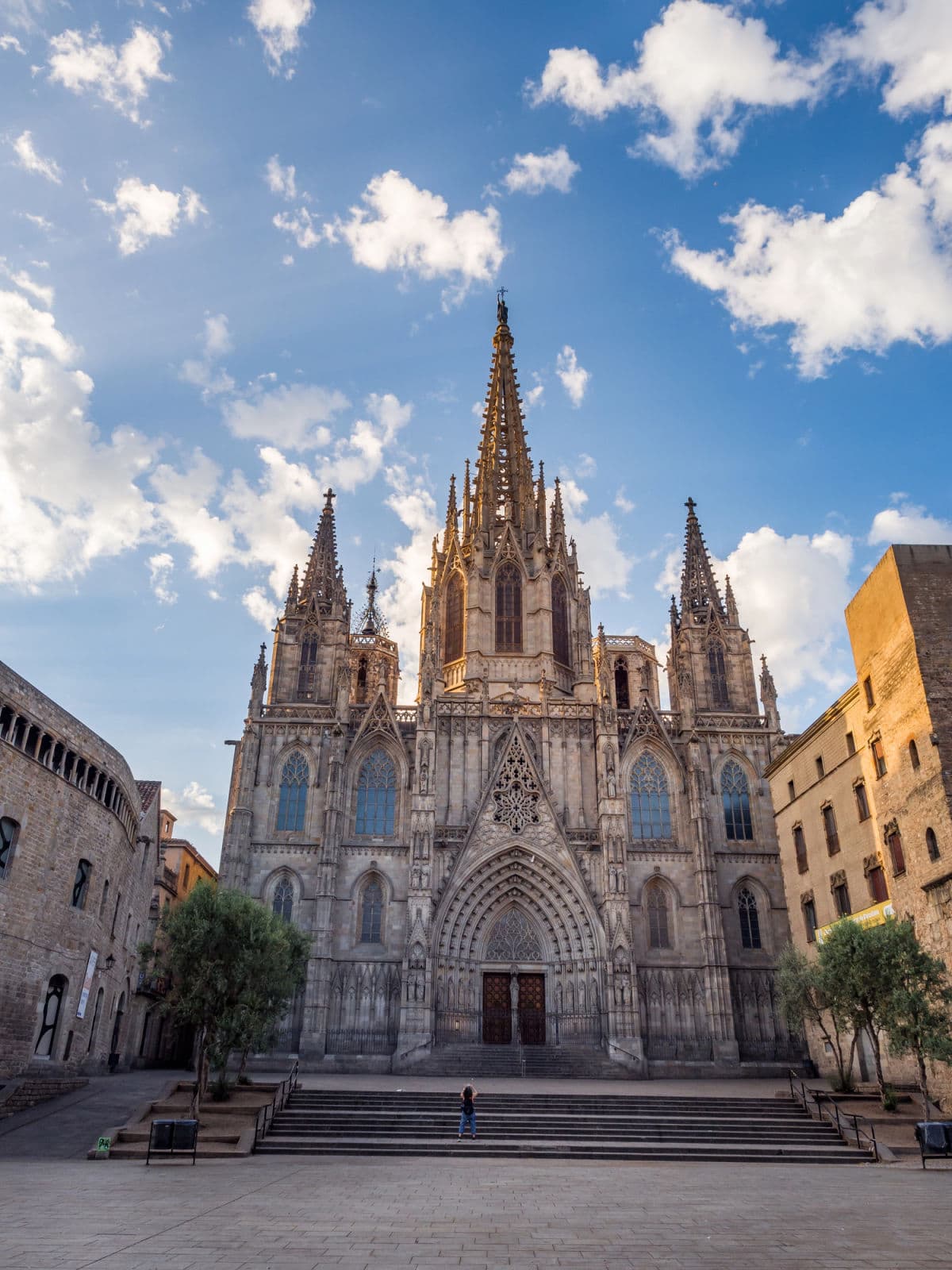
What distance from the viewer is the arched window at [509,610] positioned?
47.4 metres

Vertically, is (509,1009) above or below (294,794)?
below

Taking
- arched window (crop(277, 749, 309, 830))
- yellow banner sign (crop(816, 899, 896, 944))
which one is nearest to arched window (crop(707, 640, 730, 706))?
yellow banner sign (crop(816, 899, 896, 944))

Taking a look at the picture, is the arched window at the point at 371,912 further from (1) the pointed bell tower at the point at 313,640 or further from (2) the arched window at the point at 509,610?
(2) the arched window at the point at 509,610

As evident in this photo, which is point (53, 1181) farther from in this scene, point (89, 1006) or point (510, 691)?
point (510, 691)

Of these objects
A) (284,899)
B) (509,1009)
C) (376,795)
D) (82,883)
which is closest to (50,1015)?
(82,883)

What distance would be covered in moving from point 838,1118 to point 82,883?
23305 mm

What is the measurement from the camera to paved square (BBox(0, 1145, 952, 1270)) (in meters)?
8.89

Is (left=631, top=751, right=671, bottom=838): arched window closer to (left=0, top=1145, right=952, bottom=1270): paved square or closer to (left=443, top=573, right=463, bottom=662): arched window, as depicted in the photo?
(left=443, top=573, right=463, bottom=662): arched window

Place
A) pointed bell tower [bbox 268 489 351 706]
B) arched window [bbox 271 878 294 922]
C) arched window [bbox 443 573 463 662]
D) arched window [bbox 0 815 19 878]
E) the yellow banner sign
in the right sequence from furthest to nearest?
arched window [bbox 443 573 463 662], pointed bell tower [bbox 268 489 351 706], arched window [bbox 271 878 294 922], the yellow banner sign, arched window [bbox 0 815 19 878]

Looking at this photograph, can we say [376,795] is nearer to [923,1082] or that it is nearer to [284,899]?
[284,899]

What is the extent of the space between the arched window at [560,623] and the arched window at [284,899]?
17.9 metres

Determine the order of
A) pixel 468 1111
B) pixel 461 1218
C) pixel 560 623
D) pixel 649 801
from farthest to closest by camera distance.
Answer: pixel 560 623 < pixel 649 801 < pixel 468 1111 < pixel 461 1218

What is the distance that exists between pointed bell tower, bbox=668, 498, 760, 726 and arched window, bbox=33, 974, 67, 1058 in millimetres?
28250

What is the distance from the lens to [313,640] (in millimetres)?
45875
